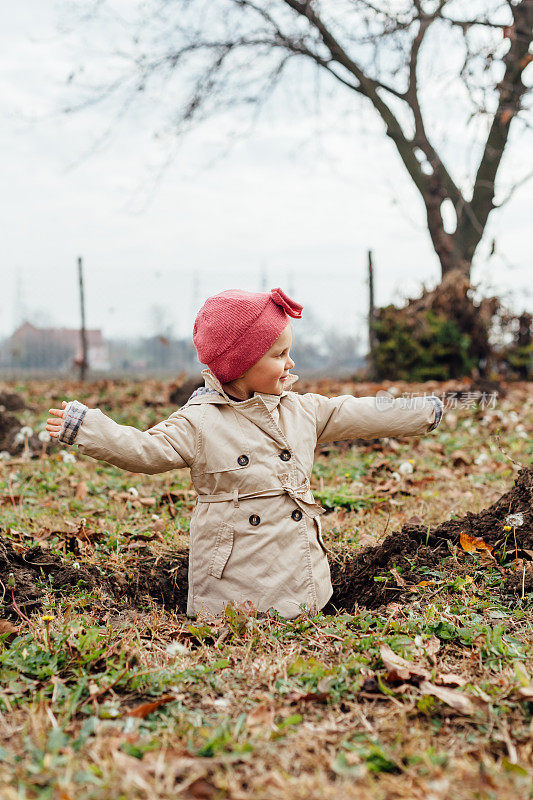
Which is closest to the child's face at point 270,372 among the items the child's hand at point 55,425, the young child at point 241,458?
the young child at point 241,458

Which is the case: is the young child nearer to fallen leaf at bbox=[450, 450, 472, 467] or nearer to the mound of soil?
the mound of soil

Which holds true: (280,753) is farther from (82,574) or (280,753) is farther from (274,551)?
(82,574)

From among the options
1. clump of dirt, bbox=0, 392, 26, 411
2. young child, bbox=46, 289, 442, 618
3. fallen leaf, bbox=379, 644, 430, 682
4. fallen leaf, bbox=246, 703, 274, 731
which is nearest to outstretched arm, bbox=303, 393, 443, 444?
young child, bbox=46, 289, 442, 618

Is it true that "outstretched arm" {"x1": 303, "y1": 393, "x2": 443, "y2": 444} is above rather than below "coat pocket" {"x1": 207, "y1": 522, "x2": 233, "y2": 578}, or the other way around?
above

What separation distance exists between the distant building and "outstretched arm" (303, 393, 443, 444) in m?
10.9

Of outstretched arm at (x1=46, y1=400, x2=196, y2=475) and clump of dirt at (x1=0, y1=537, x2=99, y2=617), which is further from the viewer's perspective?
clump of dirt at (x1=0, y1=537, x2=99, y2=617)

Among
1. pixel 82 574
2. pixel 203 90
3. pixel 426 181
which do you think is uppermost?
pixel 203 90

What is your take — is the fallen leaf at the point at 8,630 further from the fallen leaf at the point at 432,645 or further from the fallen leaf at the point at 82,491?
the fallen leaf at the point at 82,491

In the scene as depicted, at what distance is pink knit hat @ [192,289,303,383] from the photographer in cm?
287

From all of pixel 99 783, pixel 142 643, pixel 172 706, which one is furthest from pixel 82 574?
pixel 99 783

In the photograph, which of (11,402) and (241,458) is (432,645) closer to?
(241,458)

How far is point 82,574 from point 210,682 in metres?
1.32

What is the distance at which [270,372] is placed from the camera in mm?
2967

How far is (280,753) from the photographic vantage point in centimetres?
170
